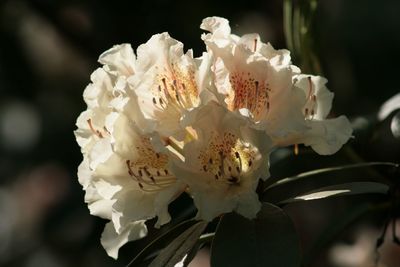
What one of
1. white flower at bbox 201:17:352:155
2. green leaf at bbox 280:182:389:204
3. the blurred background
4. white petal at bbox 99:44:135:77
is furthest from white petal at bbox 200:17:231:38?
the blurred background

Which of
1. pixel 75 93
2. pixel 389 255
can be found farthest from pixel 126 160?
pixel 75 93

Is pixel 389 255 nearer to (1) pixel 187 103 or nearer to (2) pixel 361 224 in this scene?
(2) pixel 361 224

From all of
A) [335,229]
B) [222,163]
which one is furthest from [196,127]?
[335,229]

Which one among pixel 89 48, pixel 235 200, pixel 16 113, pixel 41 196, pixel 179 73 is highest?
pixel 179 73

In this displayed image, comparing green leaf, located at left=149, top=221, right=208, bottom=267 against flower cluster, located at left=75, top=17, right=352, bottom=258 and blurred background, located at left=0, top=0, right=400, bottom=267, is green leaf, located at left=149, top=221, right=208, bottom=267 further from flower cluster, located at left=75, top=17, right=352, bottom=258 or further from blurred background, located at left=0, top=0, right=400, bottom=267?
blurred background, located at left=0, top=0, right=400, bottom=267

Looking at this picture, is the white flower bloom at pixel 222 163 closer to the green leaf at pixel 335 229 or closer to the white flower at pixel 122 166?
the white flower at pixel 122 166

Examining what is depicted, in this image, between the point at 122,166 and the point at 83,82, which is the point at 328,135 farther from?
the point at 83,82
